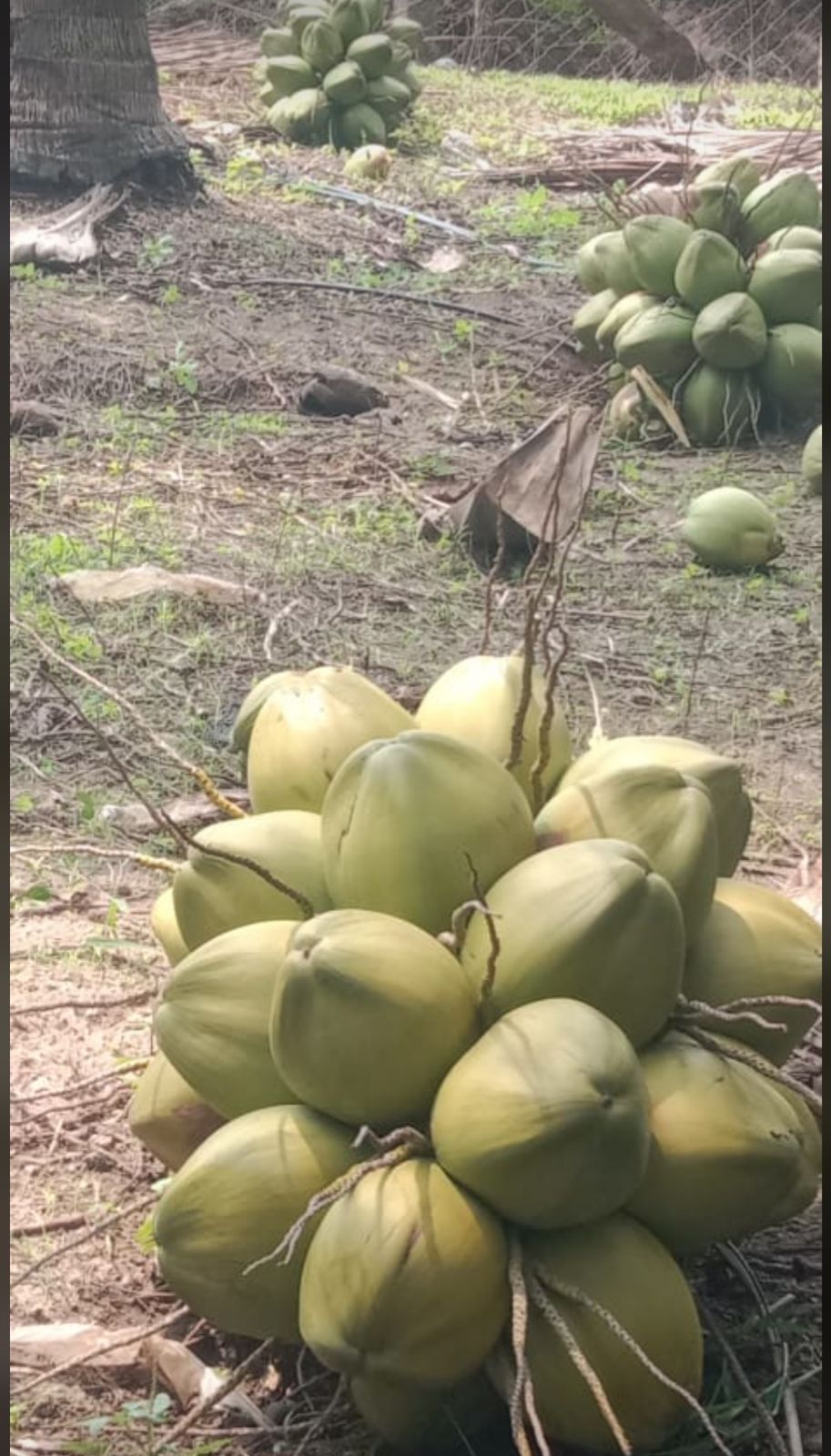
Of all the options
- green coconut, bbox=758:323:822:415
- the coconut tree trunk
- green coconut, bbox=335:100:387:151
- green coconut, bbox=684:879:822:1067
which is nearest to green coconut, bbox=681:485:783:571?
green coconut, bbox=758:323:822:415

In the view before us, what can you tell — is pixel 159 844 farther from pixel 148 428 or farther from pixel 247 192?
pixel 247 192

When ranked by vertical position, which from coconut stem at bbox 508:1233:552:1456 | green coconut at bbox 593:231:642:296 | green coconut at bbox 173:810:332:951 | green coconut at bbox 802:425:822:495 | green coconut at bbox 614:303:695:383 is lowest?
green coconut at bbox 802:425:822:495

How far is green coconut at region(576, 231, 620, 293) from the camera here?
378 centimetres

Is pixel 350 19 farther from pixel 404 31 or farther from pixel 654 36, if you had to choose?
pixel 654 36

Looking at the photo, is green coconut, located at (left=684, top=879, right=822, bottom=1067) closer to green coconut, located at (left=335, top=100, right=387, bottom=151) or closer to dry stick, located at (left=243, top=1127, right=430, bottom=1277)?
dry stick, located at (left=243, top=1127, right=430, bottom=1277)

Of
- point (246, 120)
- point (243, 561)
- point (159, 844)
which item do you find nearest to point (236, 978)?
point (159, 844)

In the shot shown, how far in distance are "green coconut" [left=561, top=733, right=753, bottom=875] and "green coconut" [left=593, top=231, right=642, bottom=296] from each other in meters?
2.74

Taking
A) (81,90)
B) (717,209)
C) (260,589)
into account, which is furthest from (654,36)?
(260,589)

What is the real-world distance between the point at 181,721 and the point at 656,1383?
5.20 ft

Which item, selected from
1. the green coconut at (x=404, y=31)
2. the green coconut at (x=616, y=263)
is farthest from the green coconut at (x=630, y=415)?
the green coconut at (x=404, y=31)

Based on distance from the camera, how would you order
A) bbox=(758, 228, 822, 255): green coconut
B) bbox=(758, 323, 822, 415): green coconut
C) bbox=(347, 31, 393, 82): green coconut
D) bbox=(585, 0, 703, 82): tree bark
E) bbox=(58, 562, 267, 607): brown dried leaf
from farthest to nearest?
bbox=(585, 0, 703, 82): tree bark
bbox=(347, 31, 393, 82): green coconut
bbox=(758, 228, 822, 255): green coconut
bbox=(758, 323, 822, 415): green coconut
bbox=(58, 562, 267, 607): brown dried leaf

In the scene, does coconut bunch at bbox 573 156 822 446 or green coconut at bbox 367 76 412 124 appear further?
green coconut at bbox 367 76 412 124

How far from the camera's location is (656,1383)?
91 centimetres

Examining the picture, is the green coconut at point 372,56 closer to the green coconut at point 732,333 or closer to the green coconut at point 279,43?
the green coconut at point 279,43
